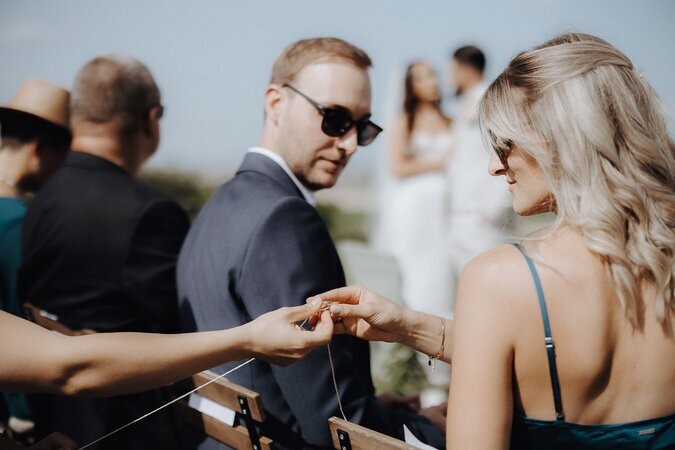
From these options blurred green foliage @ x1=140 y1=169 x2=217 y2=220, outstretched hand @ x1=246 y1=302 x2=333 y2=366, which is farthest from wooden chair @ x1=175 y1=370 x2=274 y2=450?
blurred green foliage @ x1=140 y1=169 x2=217 y2=220

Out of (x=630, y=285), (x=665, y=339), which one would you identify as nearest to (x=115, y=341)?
(x=630, y=285)

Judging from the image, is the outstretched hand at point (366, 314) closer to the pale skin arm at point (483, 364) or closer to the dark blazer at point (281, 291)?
the dark blazer at point (281, 291)

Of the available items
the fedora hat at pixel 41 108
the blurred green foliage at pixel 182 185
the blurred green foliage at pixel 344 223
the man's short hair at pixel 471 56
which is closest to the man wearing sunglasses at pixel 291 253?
the fedora hat at pixel 41 108

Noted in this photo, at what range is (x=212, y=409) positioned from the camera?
207cm

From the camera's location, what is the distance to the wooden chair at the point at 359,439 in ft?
5.01

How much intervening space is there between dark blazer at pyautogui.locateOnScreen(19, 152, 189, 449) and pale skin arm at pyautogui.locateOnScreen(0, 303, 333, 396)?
1120 mm

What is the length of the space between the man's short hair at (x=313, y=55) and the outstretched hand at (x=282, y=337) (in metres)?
1.25

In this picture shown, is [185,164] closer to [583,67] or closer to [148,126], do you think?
[148,126]

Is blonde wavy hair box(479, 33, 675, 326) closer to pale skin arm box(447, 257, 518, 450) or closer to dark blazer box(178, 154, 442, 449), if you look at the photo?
pale skin arm box(447, 257, 518, 450)

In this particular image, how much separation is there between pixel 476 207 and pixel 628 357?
4.19 m

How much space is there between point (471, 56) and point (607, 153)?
4450mm

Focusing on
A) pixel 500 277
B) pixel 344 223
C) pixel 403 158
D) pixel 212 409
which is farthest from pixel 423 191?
pixel 344 223

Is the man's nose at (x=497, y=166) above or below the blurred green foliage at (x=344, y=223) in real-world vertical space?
above

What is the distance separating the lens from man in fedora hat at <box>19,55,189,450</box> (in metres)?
2.60
